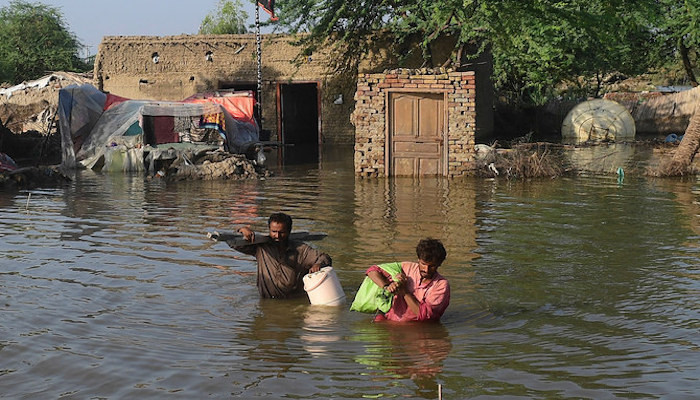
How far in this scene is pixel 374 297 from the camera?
695cm

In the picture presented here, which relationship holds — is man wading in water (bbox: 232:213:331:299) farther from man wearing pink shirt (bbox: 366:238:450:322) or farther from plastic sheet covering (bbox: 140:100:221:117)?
plastic sheet covering (bbox: 140:100:221:117)

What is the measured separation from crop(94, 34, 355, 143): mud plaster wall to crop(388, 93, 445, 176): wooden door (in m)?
9.75

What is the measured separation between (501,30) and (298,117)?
16784 mm

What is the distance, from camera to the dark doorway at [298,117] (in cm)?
2912

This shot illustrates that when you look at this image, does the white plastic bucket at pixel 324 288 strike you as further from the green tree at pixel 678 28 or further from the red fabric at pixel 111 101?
the green tree at pixel 678 28

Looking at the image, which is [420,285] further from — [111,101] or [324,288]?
[111,101]

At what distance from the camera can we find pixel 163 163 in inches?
773

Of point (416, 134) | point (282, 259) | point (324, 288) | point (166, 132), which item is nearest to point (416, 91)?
point (416, 134)

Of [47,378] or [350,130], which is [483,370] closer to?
[47,378]

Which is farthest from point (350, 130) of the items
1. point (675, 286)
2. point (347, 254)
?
point (675, 286)

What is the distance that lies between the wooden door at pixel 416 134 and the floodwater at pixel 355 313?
Answer: 3.56 metres

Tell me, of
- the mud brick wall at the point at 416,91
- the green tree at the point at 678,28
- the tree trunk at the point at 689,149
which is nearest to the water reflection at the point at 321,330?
the mud brick wall at the point at 416,91

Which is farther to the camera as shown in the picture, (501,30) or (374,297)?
(501,30)

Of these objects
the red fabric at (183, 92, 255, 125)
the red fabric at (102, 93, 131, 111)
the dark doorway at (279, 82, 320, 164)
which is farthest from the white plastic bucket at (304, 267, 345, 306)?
the dark doorway at (279, 82, 320, 164)
